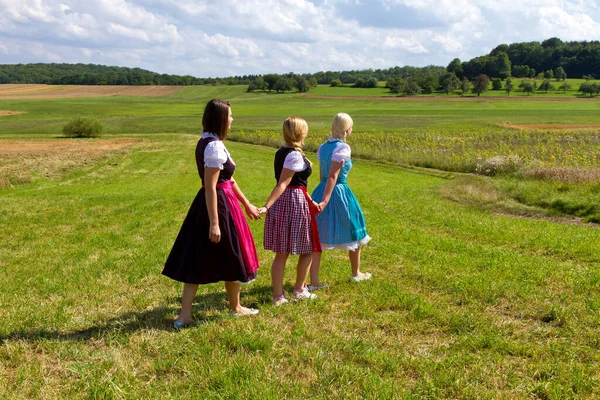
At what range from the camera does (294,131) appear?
16.2 feet

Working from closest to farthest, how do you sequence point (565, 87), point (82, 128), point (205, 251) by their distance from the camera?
1. point (205, 251)
2. point (82, 128)
3. point (565, 87)

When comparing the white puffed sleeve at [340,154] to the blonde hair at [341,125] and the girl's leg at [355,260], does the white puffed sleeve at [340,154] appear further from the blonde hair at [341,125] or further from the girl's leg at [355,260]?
the girl's leg at [355,260]

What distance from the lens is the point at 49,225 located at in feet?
36.0

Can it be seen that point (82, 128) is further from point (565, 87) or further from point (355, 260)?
point (565, 87)

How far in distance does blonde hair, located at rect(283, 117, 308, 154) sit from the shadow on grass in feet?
5.69

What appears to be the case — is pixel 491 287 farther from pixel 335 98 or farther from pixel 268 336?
pixel 335 98

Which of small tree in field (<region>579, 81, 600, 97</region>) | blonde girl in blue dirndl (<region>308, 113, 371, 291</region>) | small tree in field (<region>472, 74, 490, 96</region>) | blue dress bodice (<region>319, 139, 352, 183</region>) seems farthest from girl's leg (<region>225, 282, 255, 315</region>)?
small tree in field (<region>579, 81, 600, 97</region>)

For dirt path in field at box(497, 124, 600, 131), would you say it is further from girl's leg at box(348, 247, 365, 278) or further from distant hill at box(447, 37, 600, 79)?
distant hill at box(447, 37, 600, 79)

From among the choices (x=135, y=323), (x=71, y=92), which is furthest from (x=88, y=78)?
(x=135, y=323)

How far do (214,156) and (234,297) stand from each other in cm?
139

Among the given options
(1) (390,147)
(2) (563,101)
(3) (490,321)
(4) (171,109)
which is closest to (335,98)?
(4) (171,109)

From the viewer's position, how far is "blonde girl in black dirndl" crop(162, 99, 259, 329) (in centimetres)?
433

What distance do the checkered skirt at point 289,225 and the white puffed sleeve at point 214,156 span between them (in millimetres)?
1000

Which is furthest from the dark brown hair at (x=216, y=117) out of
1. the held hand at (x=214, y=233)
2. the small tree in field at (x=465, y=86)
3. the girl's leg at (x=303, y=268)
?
Result: the small tree in field at (x=465, y=86)
